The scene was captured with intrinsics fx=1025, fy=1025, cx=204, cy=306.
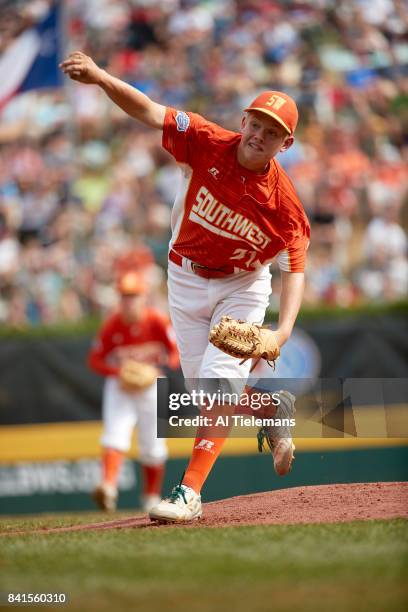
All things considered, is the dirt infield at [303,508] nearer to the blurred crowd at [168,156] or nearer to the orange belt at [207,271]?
the orange belt at [207,271]

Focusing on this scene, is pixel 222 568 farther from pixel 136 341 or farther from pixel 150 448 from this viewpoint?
pixel 136 341

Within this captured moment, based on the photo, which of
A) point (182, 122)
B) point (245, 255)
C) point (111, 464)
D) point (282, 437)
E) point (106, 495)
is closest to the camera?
point (182, 122)

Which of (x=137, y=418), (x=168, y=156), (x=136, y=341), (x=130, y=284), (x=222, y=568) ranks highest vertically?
(x=168, y=156)

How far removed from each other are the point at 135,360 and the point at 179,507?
15.6 ft

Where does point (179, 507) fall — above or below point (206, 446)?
below

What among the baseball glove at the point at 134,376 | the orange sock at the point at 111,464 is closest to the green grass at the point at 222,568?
the orange sock at the point at 111,464

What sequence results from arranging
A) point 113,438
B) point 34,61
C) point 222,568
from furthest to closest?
point 34,61
point 113,438
point 222,568

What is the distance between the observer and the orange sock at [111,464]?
30.1ft

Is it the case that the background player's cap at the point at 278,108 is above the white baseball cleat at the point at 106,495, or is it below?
above

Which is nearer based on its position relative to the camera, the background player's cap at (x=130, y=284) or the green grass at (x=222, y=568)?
the green grass at (x=222, y=568)

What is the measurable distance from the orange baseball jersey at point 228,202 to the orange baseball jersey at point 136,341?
14.1 ft

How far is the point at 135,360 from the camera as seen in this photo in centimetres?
987

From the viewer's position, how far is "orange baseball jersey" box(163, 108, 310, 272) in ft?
17.5

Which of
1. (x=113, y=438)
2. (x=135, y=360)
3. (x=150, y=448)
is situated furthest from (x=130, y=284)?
(x=150, y=448)
